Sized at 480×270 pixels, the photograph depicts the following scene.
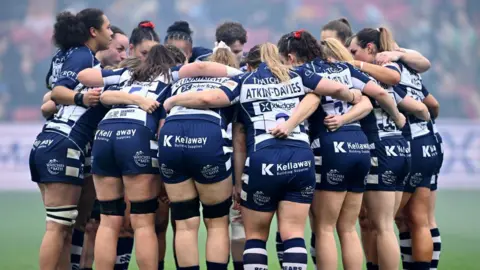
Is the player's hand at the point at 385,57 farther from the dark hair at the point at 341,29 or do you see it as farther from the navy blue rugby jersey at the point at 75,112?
the navy blue rugby jersey at the point at 75,112

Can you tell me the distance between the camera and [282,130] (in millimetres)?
6746

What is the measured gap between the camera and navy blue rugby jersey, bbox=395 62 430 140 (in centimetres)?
808

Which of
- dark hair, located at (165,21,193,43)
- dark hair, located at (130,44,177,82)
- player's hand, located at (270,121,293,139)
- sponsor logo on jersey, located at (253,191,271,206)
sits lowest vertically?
sponsor logo on jersey, located at (253,191,271,206)

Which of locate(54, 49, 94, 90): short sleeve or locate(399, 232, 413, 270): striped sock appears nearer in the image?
locate(54, 49, 94, 90): short sleeve

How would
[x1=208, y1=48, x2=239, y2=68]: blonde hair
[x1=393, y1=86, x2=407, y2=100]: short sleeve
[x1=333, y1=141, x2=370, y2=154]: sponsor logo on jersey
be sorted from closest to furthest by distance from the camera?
[x1=333, y1=141, x2=370, y2=154]: sponsor logo on jersey
[x1=208, y1=48, x2=239, y2=68]: blonde hair
[x1=393, y1=86, x2=407, y2=100]: short sleeve

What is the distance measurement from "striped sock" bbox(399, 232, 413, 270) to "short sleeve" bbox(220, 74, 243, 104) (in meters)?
2.41

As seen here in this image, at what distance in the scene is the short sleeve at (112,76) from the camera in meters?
7.47

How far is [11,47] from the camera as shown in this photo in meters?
22.8

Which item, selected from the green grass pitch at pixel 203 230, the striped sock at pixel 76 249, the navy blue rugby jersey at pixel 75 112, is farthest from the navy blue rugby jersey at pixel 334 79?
the green grass pitch at pixel 203 230

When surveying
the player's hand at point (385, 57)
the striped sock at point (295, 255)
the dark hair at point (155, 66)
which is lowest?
the striped sock at point (295, 255)

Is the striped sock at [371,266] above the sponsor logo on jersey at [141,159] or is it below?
below

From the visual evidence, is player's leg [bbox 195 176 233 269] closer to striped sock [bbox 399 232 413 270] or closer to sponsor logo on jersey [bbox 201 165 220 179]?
sponsor logo on jersey [bbox 201 165 220 179]

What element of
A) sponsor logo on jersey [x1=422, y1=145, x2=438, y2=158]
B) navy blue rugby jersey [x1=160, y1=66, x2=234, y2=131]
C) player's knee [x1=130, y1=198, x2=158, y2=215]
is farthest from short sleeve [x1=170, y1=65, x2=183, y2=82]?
sponsor logo on jersey [x1=422, y1=145, x2=438, y2=158]

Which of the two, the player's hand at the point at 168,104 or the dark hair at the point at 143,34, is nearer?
the player's hand at the point at 168,104
